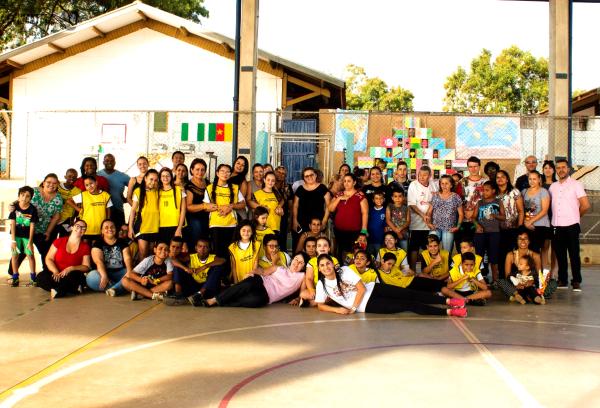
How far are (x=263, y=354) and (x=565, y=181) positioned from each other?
5.80 meters

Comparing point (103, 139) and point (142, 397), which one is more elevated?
point (103, 139)

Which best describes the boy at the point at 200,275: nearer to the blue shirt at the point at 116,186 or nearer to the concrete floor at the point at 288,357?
the concrete floor at the point at 288,357

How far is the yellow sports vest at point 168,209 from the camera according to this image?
28.4 ft

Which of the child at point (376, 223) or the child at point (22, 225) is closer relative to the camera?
the child at point (22, 225)

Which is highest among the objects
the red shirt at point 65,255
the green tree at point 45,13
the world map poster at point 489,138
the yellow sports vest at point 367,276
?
the green tree at point 45,13

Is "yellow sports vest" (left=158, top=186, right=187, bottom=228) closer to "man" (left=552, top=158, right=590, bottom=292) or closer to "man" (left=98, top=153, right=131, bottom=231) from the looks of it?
"man" (left=98, top=153, right=131, bottom=231)

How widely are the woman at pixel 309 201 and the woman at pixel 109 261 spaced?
2497 mm

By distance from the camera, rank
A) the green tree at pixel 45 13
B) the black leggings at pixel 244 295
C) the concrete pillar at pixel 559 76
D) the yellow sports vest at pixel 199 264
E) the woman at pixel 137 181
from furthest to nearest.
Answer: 1. the green tree at pixel 45 13
2. the concrete pillar at pixel 559 76
3. the woman at pixel 137 181
4. the yellow sports vest at pixel 199 264
5. the black leggings at pixel 244 295

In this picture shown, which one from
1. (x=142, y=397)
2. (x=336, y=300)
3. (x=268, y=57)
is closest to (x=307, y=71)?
(x=268, y=57)

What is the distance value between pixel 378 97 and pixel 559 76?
127ft

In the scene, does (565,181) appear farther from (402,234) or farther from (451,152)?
(451,152)

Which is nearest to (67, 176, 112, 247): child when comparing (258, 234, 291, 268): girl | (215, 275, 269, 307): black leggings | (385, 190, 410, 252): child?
(215, 275, 269, 307): black leggings

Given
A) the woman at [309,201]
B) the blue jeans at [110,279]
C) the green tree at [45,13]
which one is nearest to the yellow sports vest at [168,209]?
the blue jeans at [110,279]

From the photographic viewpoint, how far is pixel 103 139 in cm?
1748
